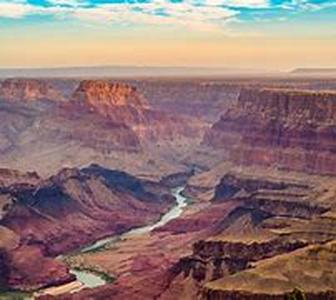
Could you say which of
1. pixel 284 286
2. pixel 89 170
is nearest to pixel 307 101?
pixel 89 170

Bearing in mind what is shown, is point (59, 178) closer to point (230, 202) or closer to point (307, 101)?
point (230, 202)

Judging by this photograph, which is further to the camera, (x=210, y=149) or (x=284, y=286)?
(x=210, y=149)

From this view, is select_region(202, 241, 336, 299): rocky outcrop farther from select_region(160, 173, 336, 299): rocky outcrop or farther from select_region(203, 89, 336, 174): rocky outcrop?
select_region(203, 89, 336, 174): rocky outcrop

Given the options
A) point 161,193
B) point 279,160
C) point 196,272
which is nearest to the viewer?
point 196,272

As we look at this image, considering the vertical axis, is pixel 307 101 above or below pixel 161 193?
above

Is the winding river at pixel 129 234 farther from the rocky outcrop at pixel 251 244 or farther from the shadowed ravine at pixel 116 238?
the rocky outcrop at pixel 251 244

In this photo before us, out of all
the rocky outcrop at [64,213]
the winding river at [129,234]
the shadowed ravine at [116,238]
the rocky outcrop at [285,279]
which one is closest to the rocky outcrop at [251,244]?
the rocky outcrop at [285,279]

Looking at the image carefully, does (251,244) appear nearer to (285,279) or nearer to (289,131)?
(285,279)
